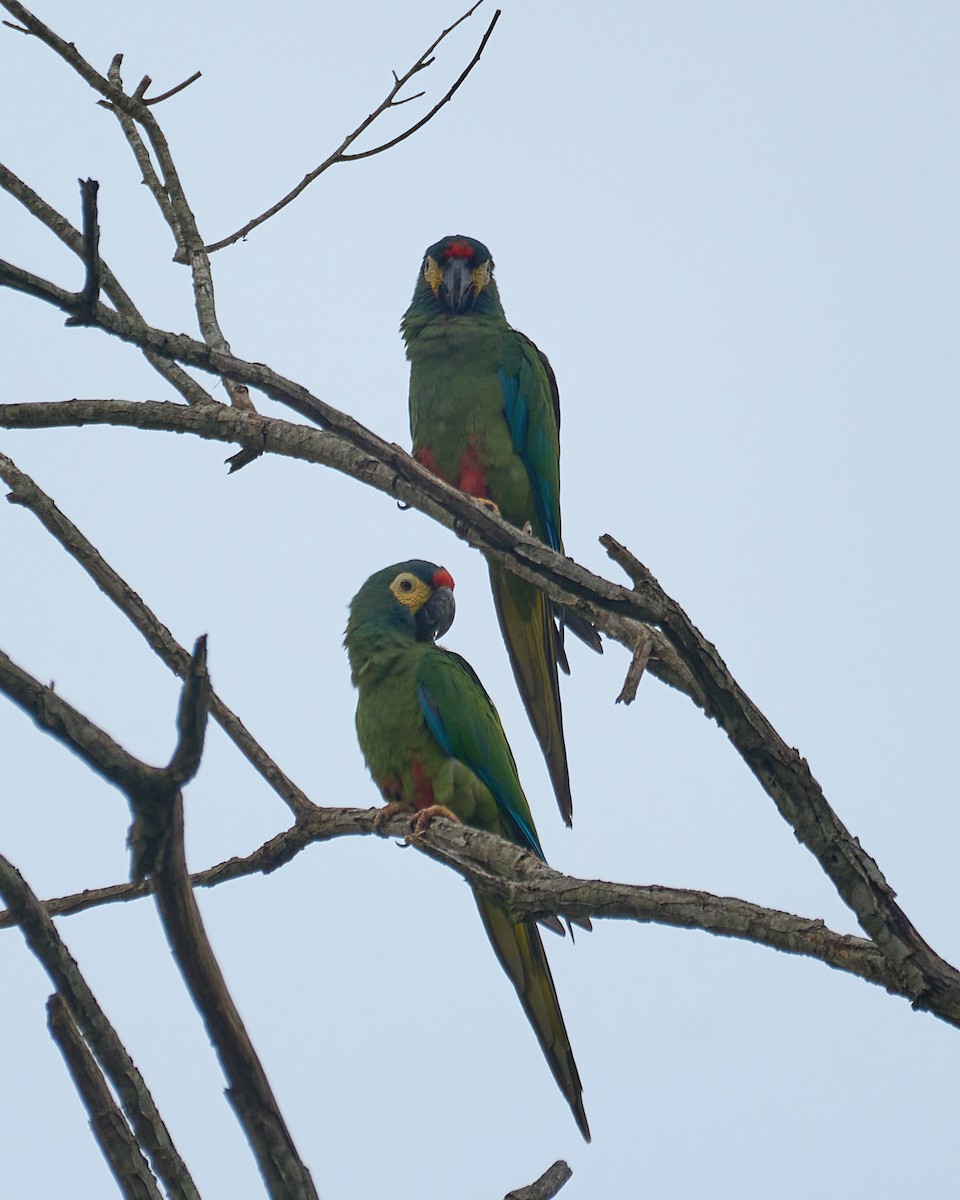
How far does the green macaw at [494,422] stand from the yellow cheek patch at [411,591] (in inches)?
13.4

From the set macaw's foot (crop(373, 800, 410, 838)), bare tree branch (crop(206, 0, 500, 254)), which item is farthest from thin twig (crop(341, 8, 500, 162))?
macaw's foot (crop(373, 800, 410, 838))

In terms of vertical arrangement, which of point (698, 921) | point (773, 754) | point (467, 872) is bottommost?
point (698, 921)

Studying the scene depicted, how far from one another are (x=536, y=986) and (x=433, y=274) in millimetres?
3706

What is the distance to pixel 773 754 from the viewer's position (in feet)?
9.45

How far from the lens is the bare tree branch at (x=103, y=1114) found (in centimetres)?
211

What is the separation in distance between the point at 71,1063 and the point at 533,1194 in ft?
4.08

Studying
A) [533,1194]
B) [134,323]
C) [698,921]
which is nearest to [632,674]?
[698,921]

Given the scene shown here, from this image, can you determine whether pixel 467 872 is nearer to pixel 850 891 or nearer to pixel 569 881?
pixel 569 881

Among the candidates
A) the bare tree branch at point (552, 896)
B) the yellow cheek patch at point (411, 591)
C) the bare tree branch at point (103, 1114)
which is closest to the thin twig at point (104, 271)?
the bare tree branch at point (552, 896)

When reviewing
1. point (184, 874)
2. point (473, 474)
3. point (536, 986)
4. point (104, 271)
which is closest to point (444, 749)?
point (536, 986)

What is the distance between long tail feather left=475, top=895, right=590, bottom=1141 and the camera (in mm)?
4387

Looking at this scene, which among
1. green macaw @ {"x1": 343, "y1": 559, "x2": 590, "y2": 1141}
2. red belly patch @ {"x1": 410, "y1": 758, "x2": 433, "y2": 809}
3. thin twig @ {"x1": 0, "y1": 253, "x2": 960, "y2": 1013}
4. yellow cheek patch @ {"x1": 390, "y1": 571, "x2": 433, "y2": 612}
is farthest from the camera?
yellow cheek patch @ {"x1": 390, "y1": 571, "x2": 433, "y2": 612}

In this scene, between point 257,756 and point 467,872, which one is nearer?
point 467,872

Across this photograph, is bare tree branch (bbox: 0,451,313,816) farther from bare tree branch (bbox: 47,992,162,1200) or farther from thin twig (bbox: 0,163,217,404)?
bare tree branch (bbox: 47,992,162,1200)
